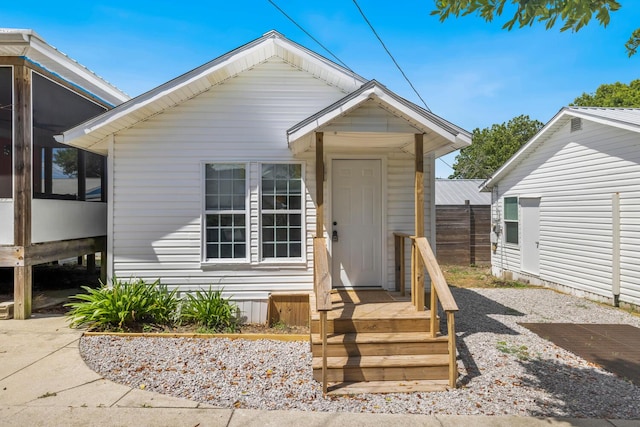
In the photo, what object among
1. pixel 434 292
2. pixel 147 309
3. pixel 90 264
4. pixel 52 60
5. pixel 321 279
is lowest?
pixel 147 309

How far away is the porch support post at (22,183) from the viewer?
579 cm

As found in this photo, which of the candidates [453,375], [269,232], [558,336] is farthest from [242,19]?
[558,336]

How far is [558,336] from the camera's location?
5.73m

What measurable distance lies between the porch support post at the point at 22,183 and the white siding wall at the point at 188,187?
1.28m

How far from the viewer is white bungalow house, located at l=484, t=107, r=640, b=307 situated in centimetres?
763

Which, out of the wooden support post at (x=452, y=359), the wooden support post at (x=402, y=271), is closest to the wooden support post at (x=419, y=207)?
the wooden support post at (x=452, y=359)

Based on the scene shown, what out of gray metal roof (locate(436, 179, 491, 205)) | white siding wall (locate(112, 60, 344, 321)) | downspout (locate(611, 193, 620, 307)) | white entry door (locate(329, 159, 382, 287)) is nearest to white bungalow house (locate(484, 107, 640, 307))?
downspout (locate(611, 193, 620, 307))

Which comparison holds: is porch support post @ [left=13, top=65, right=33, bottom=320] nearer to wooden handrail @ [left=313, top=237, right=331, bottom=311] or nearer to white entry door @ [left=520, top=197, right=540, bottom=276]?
wooden handrail @ [left=313, top=237, right=331, bottom=311]

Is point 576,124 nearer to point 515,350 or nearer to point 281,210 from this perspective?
point 515,350

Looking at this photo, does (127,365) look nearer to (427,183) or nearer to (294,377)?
(294,377)

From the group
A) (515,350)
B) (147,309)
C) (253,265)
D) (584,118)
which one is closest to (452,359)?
(515,350)

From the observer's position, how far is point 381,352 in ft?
14.2

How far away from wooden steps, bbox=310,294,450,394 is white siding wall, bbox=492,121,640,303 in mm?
5958

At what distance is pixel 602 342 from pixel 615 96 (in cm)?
3207
